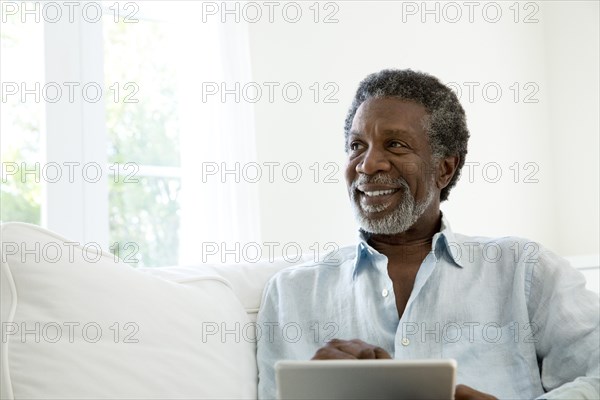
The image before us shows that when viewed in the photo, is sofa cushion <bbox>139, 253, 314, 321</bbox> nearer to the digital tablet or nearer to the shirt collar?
the shirt collar

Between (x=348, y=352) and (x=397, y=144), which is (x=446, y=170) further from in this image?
(x=348, y=352)

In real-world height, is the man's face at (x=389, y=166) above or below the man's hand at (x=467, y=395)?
above

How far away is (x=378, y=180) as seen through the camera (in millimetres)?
1959

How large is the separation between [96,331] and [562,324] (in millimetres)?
890

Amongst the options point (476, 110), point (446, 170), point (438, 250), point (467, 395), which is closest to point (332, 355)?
point (467, 395)

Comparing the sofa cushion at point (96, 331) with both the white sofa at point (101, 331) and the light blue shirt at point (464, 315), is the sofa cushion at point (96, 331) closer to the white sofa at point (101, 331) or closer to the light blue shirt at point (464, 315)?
the white sofa at point (101, 331)

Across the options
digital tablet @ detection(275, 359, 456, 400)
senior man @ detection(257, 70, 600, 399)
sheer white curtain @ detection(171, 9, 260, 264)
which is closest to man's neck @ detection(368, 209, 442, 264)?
senior man @ detection(257, 70, 600, 399)

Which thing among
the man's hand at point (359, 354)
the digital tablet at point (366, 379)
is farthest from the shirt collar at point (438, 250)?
the digital tablet at point (366, 379)

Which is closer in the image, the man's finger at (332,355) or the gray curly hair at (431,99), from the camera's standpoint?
the man's finger at (332,355)

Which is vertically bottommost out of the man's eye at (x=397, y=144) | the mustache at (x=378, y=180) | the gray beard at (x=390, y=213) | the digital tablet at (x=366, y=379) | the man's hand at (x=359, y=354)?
the man's hand at (x=359, y=354)

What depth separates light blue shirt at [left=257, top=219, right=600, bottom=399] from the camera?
1.71m

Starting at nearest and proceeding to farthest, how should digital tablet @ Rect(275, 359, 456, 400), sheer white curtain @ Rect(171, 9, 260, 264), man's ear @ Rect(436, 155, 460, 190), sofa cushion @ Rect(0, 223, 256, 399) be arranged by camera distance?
digital tablet @ Rect(275, 359, 456, 400) < sofa cushion @ Rect(0, 223, 256, 399) < man's ear @ Rect(436, 155, 460, 190) < sheer white curtain @ Rect(171, 9, 260, 264)

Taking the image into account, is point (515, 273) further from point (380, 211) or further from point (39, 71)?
point (39, 71)

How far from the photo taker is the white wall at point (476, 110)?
11.8 feet
